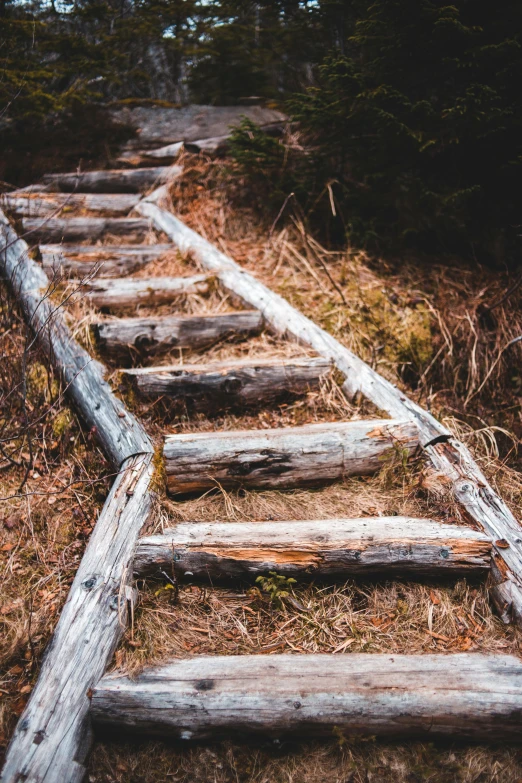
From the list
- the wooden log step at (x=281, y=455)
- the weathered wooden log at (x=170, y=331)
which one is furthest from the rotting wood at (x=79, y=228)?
the wooden log step at (x=281, y=455)

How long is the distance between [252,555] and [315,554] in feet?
0.85

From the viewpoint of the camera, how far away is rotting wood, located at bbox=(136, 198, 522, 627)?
1.91 m

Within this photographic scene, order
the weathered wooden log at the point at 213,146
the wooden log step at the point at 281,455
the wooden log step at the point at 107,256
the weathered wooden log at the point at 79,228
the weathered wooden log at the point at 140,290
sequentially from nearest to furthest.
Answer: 1. the wooden log step at the point at 281,455
2. the weathered wooden log at the point at 140,290
3. the wooden log step at the point at 107,256
4. the weathered wooden log at the point at 79,228
5. the weathered wooden log at the point at 213,146

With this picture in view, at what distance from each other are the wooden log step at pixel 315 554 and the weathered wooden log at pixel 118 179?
14.3 feet

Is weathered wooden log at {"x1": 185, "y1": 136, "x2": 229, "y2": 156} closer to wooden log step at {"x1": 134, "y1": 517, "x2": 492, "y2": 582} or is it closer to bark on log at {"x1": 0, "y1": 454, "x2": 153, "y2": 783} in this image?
bark on log at {"x1": 0, "y1": 454, "x2": 153, "y2": 783}

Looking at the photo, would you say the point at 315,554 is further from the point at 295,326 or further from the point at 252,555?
the point at 295,326

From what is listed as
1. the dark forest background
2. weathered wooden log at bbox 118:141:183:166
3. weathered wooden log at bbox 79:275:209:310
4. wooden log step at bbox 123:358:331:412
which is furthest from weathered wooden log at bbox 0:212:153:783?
weathered wooden log at bbox 118:141:183:166

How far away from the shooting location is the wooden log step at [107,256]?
384cm

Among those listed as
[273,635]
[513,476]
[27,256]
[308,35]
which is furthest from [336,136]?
[273,635]

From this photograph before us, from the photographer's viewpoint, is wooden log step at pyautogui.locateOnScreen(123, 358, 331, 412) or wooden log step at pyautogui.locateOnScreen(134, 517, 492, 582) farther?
wooden log step at pyautogui.locateOnScreen(123, 358, 331, 412)

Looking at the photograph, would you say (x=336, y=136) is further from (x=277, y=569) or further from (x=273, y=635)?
(x=273, y=635)

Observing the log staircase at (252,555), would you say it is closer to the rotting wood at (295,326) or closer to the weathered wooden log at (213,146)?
the rotting wood at (295,326)

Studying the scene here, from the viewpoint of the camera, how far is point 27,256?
12.1 ft

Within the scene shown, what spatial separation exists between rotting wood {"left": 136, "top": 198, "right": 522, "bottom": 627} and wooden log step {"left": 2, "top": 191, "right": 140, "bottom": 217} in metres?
0.57
